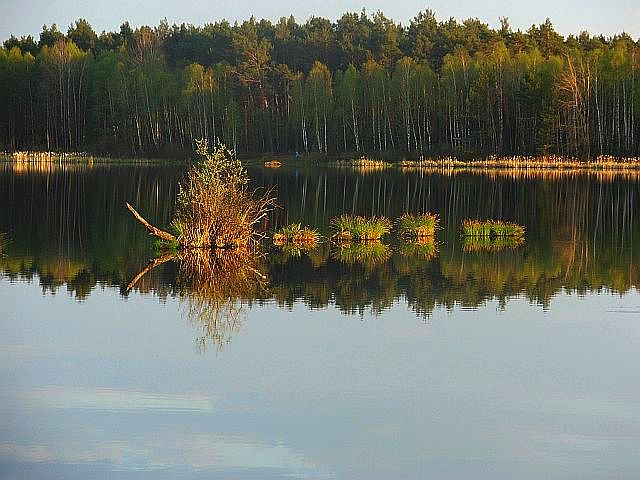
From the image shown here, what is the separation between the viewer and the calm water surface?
10.2 m

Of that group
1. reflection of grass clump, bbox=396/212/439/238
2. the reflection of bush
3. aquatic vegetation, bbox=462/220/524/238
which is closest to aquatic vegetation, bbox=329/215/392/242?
reflection of grass clump, bbox=396/212/439/238

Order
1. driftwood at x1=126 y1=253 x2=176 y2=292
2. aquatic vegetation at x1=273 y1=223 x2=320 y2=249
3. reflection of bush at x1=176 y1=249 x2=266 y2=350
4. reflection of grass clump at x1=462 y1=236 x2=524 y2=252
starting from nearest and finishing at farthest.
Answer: reflection of bush at x1=176 y1=249 x2=266 y2=350 < driftwood at x1=126 y1=253 x2=176 y2=292 < reflection of grass clump at x1=462 y1=236 x2=524 y2=252 < aquatic vegetation at x1=273 y1=223 x2=320 y2=249

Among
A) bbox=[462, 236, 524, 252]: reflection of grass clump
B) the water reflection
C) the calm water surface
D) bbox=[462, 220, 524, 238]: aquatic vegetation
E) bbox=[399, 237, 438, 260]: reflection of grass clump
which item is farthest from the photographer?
bbox=[462, 220, 524, 238]: aquatic vegetation

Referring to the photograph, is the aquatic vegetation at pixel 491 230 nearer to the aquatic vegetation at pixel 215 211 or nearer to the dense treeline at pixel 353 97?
the aquatic vegetation at pixel 215 211

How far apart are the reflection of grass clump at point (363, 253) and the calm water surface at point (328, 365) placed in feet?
0.62

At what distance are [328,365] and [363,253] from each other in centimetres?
1192

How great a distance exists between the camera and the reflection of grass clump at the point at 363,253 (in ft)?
78.7

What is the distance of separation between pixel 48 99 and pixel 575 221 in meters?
69.3

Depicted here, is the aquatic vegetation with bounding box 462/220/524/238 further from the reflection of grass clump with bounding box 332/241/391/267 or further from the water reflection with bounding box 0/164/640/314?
the reflection of grass clump with bounding box 332/241/391/267

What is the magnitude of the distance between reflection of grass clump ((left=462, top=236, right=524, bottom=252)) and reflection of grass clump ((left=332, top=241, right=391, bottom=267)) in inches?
82.7

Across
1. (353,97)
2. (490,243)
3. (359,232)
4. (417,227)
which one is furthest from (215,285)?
(353,97)

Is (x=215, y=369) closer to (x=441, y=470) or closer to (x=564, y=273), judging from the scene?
(x=441, y=470)

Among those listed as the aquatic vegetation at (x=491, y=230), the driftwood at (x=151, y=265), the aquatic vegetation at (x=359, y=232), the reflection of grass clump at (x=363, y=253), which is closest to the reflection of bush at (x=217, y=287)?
the driftwood at (x=151, y=265)

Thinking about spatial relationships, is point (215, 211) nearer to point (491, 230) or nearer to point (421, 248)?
point (421, 248)
